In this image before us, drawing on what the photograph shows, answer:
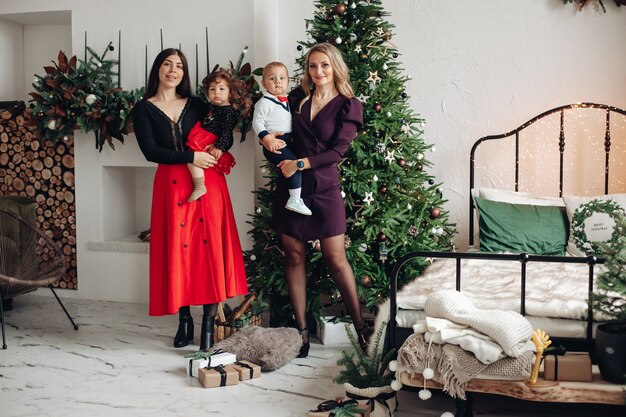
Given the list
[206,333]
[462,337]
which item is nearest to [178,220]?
[206,333]

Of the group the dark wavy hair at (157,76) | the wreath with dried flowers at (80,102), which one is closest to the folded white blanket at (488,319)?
the dark wavy hair at (157,76)

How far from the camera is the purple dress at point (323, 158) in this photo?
3.84 meters

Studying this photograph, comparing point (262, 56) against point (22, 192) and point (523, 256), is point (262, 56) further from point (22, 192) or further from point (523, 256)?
point (523, 256)

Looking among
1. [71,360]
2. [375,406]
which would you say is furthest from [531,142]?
[71,360]

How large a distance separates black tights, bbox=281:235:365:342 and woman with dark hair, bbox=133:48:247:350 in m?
0.37

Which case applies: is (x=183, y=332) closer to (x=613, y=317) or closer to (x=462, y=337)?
(x=462, y=337)

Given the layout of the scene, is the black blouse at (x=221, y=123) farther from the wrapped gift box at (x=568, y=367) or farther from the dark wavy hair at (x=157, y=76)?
the wrapped gift box at (x=568, y=367)

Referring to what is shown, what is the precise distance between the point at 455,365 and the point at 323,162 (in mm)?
1382

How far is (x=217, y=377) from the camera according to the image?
3576mm

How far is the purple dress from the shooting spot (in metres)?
3.84

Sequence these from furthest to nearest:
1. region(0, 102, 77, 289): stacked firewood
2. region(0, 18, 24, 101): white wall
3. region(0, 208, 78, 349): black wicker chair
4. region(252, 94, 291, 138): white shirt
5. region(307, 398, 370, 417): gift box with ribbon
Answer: region(0, 18, 24, 101): white wall < region(0, 102, 77, 289): stacked firewood < region(0, 208, 78, 349): black wicker chair < region(252, 94, 291, 138): white shirt < region(307, 398, 370, 417): gift box with ribbon

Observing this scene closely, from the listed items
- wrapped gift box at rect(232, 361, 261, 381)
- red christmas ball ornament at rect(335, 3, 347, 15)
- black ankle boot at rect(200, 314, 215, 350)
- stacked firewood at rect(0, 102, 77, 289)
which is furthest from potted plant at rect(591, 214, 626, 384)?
stacked firewood at rect(0, 102, 77, 289)

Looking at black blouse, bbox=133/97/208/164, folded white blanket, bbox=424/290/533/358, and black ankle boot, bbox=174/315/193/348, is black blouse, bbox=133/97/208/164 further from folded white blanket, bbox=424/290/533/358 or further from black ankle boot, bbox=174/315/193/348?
folded white blanket, bbox=424/290/533/358

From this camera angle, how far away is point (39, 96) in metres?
5.12
